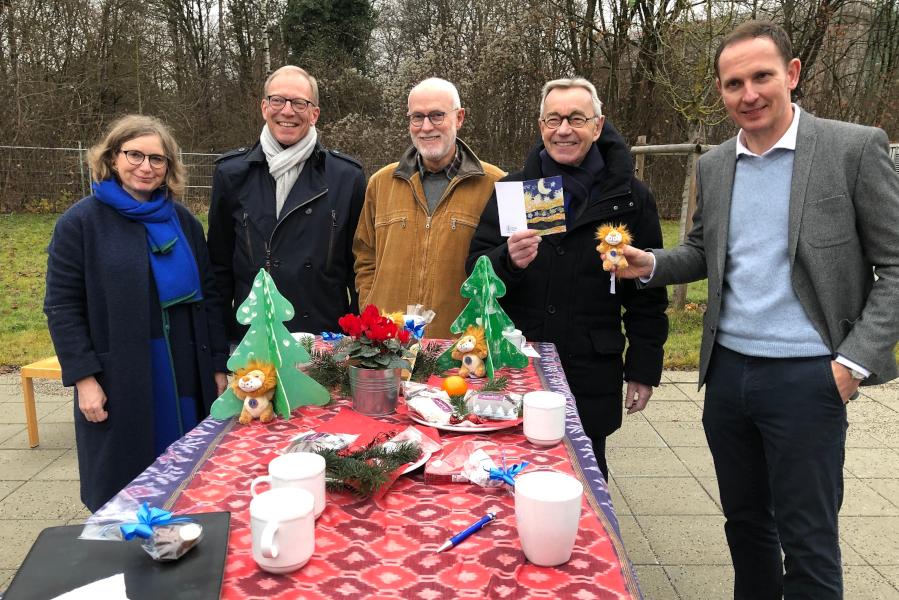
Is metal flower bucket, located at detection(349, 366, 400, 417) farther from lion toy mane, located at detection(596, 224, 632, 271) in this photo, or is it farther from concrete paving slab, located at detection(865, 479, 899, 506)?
concrete paving slab, located at detection(865, 479, 899, 506)

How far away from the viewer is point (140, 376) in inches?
106

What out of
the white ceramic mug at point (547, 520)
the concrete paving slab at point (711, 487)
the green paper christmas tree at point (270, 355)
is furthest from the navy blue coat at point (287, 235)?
the concrete paving slab at point (711, 487)

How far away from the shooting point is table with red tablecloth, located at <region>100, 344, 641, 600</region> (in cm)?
122

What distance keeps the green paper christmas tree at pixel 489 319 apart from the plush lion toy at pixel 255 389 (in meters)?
0.70

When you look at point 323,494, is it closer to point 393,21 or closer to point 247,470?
point 247,470

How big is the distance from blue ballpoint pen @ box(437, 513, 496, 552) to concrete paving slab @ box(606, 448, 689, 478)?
2.87 m

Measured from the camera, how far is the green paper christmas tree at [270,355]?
2066 mm

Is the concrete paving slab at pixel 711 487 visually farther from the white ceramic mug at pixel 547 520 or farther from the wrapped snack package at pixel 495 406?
the white ceramic mug at pixel 547 520

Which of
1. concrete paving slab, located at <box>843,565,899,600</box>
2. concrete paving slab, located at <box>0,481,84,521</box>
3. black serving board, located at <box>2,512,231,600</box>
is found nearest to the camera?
black serving board, located at <box>2,512,231,600</box>

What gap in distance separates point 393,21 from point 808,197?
19.9 metres

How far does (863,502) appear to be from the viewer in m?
3.70

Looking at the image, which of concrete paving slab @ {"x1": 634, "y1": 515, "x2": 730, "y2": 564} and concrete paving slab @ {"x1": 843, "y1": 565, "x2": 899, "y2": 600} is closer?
concrete paving slab @ {"x1": 843, "y1": 565, "x2": 899, "y2": 600}

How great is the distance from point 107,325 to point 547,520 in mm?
2166

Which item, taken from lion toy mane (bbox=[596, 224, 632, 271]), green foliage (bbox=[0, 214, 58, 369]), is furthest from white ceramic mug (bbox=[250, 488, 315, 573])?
green foliage (bbox=[0, 214, 58, 369])
